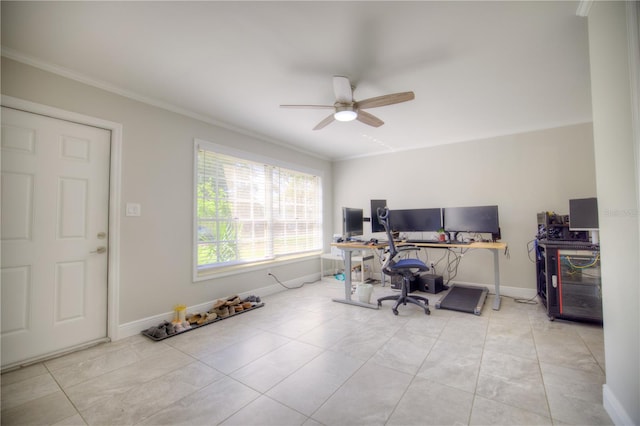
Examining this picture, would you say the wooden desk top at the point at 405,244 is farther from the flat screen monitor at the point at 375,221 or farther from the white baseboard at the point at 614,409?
the white baseboard at the point at 614,409

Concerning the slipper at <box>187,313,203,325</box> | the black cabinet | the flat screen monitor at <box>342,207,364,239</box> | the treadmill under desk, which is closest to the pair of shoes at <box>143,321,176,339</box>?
the slipper at <box>187,313,203,325</box>

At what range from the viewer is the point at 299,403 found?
Answer: 162 centimetres

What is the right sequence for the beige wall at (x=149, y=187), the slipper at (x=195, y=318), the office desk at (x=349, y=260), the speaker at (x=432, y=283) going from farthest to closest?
the speaker at (x=432, y=283)
the office desk at (x=349, y=260)
the slipper at (x=195, y=318)
the beige wall at (x=149, y=187)

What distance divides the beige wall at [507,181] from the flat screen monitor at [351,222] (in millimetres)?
1103

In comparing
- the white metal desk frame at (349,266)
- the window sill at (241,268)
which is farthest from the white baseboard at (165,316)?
the white metal desk frame at (349,266)

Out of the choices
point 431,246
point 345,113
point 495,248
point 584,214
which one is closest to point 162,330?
point 345,113

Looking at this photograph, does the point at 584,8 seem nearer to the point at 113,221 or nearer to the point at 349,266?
the point at 349,266

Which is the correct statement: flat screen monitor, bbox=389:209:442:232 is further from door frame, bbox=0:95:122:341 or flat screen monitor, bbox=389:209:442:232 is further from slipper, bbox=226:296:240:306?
door frame, bbox=0:95:122:341

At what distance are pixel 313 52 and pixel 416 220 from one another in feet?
10.00

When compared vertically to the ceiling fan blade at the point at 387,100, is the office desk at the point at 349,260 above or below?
below

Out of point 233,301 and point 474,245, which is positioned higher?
point 474,245

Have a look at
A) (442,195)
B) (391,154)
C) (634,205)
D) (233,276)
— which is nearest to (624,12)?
(634,205)

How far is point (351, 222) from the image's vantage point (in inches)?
154

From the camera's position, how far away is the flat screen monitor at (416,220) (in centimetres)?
413
